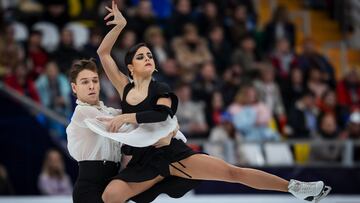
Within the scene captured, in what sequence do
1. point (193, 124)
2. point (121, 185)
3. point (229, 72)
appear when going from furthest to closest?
1. point (229, 72)
2. point (193, 124)
3. point (121, 185)

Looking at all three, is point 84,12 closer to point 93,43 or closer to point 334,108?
point 93,43

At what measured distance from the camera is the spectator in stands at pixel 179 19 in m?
13.9

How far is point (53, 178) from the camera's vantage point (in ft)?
37.1

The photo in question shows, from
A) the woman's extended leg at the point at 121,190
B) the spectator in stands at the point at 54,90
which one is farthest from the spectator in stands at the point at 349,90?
the woman's extended leg at the point at 121,190

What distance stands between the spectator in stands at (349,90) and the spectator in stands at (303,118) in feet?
3.63

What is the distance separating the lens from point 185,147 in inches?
285

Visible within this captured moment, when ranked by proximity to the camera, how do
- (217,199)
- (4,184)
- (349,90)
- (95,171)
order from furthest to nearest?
(349,90) → (4,184) → (217,199) → (95,171)

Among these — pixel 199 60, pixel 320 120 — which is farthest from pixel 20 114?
pixel 320 120

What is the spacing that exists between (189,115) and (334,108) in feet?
7.60

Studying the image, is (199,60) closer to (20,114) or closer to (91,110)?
(20,114)

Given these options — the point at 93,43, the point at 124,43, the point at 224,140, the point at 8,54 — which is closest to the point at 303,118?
the point at 224,140

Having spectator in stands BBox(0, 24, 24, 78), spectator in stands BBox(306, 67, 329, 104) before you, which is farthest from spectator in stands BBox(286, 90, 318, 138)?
spectator in stands BBox(0, 24, 24, 78)

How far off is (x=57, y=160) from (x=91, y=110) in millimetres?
4156

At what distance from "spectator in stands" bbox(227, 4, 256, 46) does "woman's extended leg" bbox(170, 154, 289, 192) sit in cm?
722
